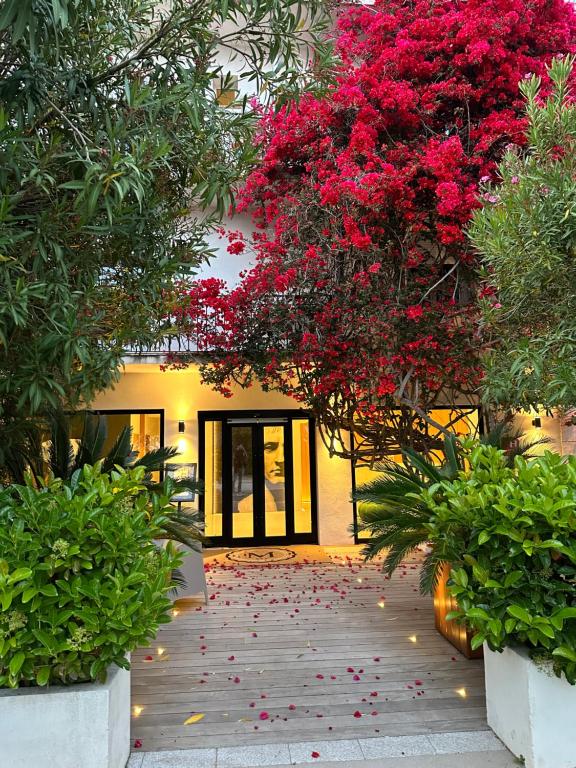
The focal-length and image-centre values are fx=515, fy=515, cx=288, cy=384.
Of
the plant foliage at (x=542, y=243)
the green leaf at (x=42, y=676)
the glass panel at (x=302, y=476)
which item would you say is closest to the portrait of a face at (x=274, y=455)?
the glass panel at (x=302, y=476)

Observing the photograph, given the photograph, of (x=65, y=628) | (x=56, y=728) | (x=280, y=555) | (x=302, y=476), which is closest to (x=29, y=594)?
(x=65, y=628)

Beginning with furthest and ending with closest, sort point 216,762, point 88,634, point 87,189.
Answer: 1. point 216,762
2. point 88,634
3. point 87,189

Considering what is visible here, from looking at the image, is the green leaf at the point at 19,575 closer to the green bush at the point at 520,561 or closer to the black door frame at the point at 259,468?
the green bush at the point at 520,561

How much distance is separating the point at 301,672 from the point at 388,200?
16.4 feet

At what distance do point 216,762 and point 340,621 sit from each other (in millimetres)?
2763

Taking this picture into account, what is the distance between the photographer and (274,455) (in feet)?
32.4

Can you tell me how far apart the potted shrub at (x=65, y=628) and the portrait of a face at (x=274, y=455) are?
7093 millimetres

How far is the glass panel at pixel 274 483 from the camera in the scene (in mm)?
9711

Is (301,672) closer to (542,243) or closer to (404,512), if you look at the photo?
(404,512)

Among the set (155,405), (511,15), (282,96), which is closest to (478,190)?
(511,15)

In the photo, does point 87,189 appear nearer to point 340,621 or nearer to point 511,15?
point 340,621

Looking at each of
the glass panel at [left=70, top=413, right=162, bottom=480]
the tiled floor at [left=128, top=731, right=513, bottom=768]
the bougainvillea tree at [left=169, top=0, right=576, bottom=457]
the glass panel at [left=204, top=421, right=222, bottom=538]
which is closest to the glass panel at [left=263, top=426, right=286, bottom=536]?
the glass panel at [left=204, top=421, right=222, bottom=538]

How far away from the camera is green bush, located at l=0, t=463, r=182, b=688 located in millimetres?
2508

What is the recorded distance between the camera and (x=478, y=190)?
5691 mm
